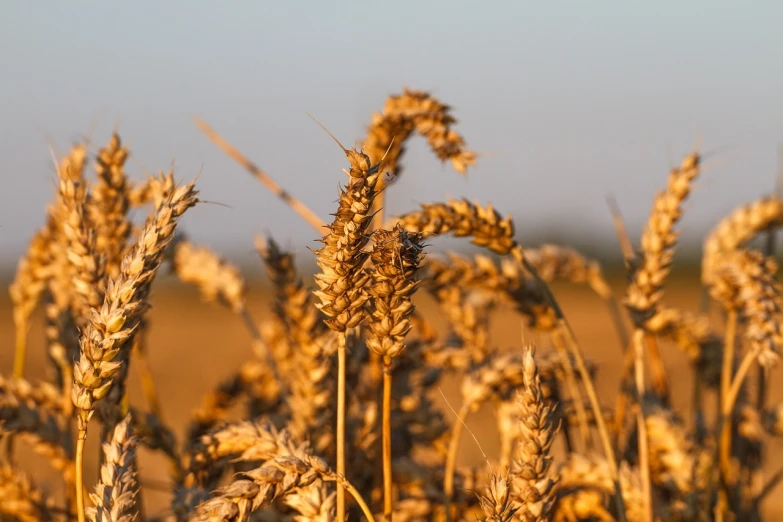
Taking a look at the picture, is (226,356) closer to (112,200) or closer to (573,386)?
(573,386)

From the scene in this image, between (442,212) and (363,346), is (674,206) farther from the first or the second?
(363,346)

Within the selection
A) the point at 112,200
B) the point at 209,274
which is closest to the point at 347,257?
the point at 112,200

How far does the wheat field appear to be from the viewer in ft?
3.83

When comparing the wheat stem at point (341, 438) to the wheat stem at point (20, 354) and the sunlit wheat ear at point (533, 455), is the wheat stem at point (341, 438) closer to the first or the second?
the sunlit wheat ear at point (533, 455)

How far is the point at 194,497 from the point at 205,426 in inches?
43.0

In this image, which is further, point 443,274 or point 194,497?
point 443,274

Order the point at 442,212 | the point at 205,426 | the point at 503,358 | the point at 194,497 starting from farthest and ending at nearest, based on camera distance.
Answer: the point at 205,426 < the point at 503,358 < the point at 442,212 < the point at 194,497

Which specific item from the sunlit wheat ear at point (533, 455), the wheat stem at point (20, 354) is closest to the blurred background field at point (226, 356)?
the wheat stem at point (20, 354)

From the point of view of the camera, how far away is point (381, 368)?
6.15ft

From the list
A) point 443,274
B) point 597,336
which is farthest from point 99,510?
point 597,336

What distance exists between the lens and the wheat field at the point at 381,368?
1167 millimetres

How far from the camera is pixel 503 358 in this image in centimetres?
200

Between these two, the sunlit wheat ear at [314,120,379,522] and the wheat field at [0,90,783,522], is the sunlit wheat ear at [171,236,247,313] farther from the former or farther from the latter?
the sunlit wheat ear at [314,120,379,522]

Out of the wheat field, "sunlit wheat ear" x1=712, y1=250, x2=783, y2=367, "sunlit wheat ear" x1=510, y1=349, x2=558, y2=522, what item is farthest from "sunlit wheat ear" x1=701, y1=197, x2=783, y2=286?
"sunlit wheat ear" x1=510, y1=349, x2=558, y2=522
